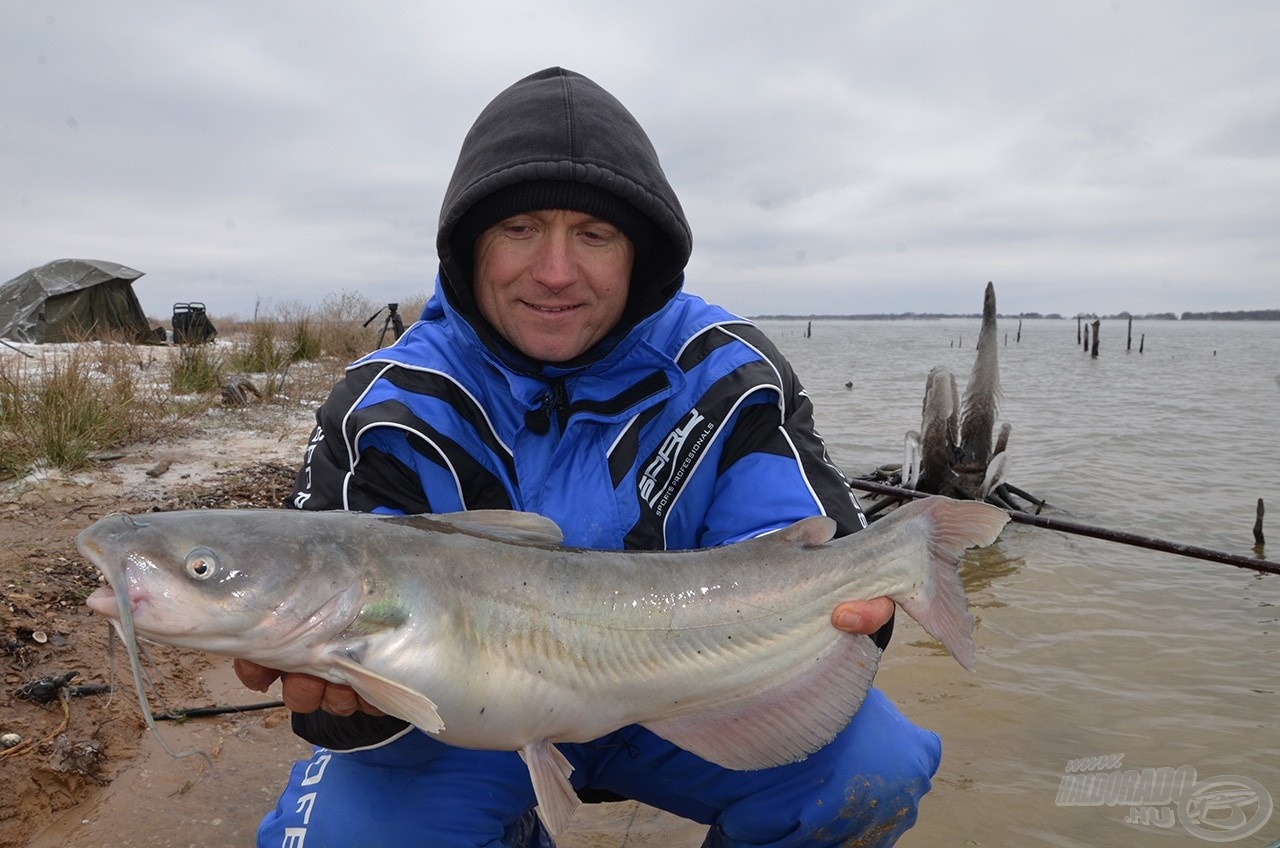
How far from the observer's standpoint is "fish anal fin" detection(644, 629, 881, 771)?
2.47 metres

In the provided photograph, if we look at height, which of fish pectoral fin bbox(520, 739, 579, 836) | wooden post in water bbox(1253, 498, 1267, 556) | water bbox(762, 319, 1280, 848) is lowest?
water bbox(762, 319, 1280, 848)

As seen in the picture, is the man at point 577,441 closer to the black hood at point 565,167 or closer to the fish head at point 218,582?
the black hood at point 565,167

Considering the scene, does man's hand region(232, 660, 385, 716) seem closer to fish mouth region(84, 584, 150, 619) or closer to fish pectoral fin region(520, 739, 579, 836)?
fish mouth region(84, 584, 150, 619)

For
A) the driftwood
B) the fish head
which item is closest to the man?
the fish head

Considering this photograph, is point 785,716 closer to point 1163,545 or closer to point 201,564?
point 201,564

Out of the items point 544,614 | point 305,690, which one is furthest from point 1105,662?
point 305,690

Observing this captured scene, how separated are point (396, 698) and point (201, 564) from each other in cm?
56

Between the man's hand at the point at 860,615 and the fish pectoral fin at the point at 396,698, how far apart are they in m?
1.23

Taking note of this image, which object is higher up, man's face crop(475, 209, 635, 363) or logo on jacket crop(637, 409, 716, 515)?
man's face crop(475, 209, 635, 363)

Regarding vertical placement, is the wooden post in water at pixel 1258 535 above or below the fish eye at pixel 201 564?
below

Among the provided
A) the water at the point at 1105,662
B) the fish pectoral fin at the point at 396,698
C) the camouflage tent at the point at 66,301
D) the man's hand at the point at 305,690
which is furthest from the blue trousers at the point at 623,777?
the camouflage tent at the point at 66,301

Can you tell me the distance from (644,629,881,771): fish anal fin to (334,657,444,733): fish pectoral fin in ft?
2.41

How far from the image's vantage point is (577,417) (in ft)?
9.20

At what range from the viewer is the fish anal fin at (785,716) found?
247 centimetres
